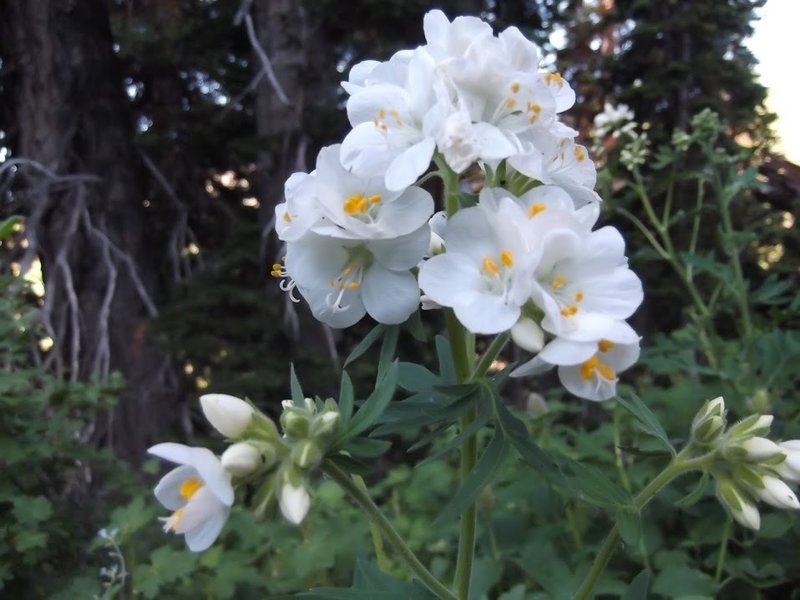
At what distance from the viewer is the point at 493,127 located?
36.3 inches

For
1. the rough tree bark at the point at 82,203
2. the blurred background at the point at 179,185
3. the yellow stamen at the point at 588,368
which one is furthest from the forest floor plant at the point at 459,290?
the rough tree bark at the point at 82,203

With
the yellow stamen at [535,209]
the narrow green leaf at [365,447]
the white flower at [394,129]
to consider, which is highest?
the white flower at [394,129]

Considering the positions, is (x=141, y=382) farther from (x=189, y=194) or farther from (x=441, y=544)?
(x=441, y=544)

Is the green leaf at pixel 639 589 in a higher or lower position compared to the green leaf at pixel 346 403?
lower

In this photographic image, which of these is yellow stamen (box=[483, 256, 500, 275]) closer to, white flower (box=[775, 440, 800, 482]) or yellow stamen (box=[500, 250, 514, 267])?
yellow stamen (box=[500, 250, 514, 267])

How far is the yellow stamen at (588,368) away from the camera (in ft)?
2.89

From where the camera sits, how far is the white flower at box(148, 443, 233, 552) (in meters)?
0.84

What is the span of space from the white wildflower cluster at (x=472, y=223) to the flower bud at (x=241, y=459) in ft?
0.75

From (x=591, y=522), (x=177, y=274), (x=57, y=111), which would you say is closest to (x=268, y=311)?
(x=177, y=274)

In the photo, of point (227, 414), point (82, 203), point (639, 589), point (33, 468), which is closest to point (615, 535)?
point (639, 589)

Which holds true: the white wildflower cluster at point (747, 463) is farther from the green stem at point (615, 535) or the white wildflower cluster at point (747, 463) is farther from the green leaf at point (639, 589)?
the green leaf at point (639, 589)

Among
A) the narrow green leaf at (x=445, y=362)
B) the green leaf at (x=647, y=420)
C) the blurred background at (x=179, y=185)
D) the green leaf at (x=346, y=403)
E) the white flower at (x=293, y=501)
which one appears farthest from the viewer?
the blurred background at (x=179, y=185)

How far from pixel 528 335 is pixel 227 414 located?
0.39 m

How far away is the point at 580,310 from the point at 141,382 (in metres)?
3.35
